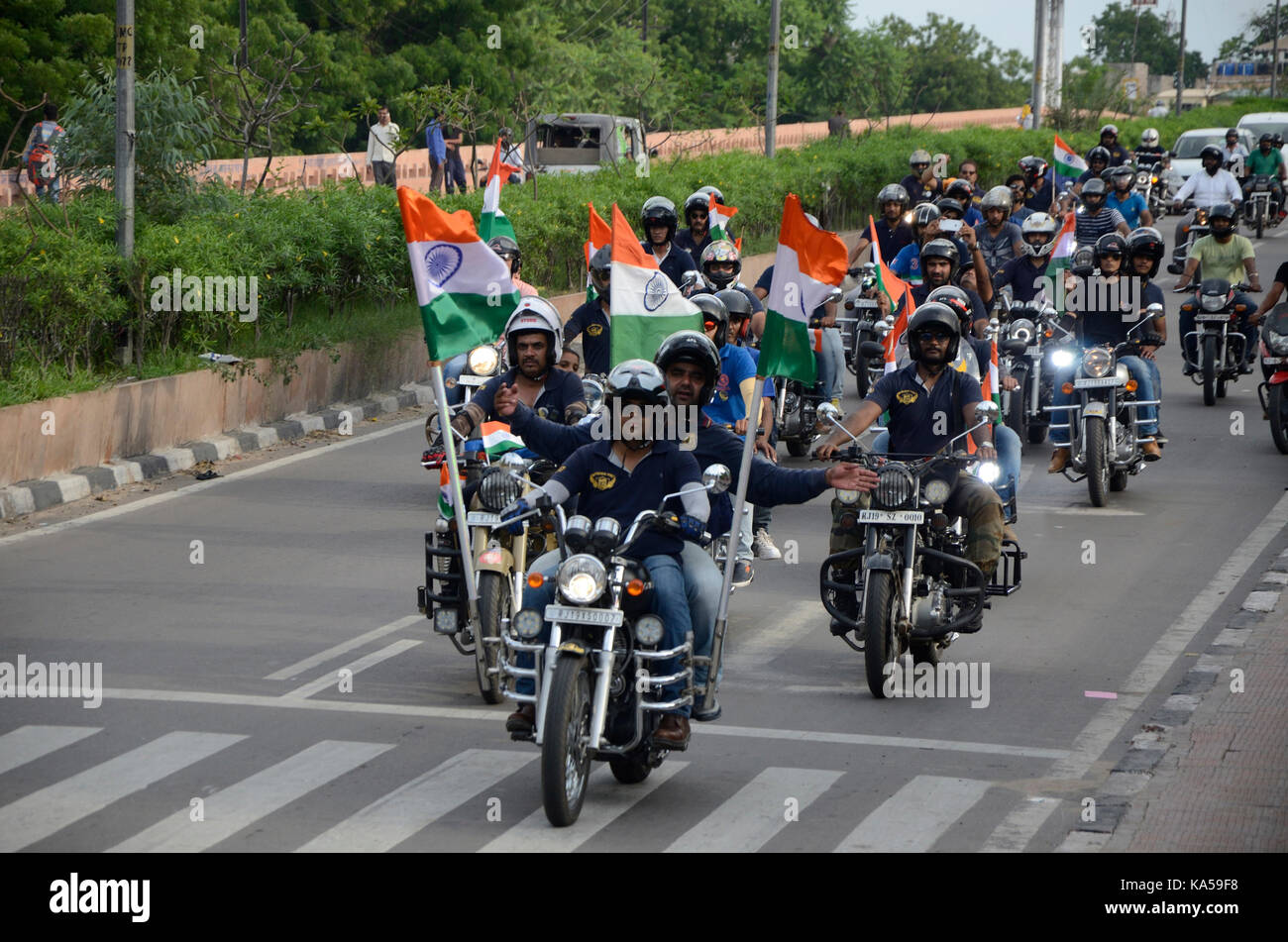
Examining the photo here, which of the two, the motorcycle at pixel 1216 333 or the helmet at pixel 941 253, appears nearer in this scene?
the helmet at pixel 941 253

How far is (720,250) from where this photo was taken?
14117mm

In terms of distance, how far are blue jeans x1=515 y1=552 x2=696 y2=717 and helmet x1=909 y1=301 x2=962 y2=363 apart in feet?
9.94

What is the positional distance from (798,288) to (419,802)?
105 inches

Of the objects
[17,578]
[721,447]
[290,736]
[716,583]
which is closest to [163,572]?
[17,578]

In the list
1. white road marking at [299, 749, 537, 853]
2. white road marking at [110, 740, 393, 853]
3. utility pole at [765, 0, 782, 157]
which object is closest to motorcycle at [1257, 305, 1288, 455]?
white road marking at [299, 749, 537, 853]

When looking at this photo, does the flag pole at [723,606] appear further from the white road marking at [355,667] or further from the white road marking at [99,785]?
the white road marking at [355,667]

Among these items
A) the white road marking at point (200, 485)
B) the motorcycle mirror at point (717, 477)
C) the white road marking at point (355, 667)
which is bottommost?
the white road marking at point (355, 667)

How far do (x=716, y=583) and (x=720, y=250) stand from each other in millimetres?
6574

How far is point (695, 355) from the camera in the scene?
8.08 m

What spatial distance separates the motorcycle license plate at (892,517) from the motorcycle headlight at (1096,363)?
5.33 meters

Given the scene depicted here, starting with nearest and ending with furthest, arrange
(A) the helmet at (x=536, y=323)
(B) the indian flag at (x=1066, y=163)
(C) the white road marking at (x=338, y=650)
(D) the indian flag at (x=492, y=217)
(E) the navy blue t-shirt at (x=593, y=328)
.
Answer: (A) the helmet at (x=536, y=323) → (C) the white road marking at (x=338, y=650) → (E) the navy blue t-shirt at (x=593, y=328) → (D) the indian flag at (x=492, y=217) → (B) the indian flag at (x=1066, y=163)

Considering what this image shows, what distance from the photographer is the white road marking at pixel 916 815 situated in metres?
7.23

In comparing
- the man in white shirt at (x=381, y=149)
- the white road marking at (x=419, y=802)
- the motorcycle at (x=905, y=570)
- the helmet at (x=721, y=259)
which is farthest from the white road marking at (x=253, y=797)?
the man in white shirt at (x=381, y=149)
